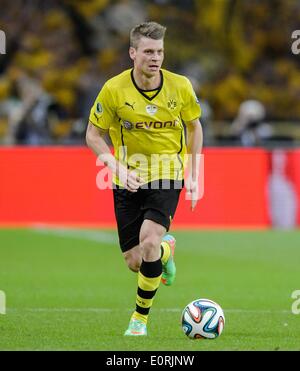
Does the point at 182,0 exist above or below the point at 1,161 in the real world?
above

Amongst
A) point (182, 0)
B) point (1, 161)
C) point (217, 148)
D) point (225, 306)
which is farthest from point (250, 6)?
point (225, 306)

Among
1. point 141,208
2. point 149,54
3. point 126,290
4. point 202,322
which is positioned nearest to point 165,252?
point 141,208

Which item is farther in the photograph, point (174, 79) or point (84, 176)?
point (84, 176)

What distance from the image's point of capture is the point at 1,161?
2116 centimetres

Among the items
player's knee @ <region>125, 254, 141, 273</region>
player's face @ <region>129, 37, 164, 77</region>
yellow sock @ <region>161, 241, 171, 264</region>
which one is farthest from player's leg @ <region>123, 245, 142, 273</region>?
player's face @ <region>129, 37, 164, 77</region>

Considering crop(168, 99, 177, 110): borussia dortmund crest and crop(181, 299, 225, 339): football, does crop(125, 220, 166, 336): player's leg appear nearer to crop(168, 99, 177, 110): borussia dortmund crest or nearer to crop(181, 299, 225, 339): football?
crop(181, 299, 225, 339): football

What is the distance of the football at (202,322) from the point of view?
900 centimetres

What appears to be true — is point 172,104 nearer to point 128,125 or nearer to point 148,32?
point 128,125

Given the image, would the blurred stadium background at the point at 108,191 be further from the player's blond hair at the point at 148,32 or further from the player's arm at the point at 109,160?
the player's blond hair at the point at 148,32

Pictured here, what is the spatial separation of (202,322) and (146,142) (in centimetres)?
163
